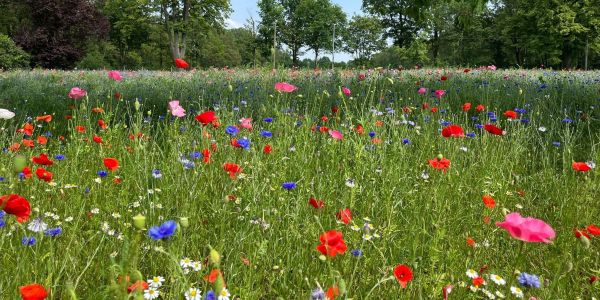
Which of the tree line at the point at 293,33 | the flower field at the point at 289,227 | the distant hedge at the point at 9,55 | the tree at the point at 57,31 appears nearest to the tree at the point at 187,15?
the tree line at the point at 293,33

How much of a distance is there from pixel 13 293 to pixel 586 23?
45.1 meters

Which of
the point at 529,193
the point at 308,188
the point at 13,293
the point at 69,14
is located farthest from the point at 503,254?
the point at 69,14

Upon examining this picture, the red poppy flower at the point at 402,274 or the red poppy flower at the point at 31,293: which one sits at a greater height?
the red poppy flower at the point at 31,293

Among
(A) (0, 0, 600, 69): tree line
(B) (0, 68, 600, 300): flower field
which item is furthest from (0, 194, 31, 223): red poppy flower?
(A) (0, 0, 600, 69): tree line

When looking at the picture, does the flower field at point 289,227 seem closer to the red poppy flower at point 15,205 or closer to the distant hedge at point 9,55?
the red poppy flower at point 15,205

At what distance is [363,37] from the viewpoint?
6341cm

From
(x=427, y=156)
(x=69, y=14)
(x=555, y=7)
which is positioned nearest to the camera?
(x=427, y=156)

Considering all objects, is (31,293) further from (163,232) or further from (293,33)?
(293,33)

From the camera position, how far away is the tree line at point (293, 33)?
105ft

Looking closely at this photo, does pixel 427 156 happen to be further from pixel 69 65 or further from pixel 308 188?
pixel 69 65

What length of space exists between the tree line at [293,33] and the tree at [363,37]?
15cm

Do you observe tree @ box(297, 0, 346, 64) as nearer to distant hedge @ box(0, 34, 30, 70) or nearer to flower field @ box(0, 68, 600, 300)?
distant hedge @ box(0, 34, 30, 70)

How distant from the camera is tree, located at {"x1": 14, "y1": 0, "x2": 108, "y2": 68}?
30.8 m

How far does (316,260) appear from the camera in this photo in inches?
72.3
